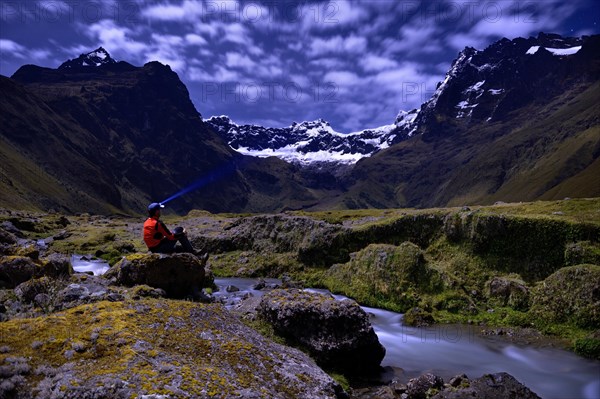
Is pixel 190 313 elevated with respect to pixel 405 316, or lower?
elevated

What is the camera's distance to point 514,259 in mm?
23312

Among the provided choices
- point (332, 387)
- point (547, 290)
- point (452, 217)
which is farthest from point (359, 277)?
point (332, 387)

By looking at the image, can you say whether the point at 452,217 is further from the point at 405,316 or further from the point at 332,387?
the point at 332,387

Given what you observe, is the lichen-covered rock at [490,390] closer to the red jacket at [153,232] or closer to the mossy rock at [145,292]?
the mossy rock at [145,292]

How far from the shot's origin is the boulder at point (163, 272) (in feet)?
50.8

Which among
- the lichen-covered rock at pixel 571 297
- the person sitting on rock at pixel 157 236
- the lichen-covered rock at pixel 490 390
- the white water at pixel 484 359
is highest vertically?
the person sitting on rock at pixel 157 236

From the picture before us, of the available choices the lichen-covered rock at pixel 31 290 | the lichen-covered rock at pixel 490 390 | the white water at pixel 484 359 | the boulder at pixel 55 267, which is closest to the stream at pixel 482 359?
the white water at pixel 484 359

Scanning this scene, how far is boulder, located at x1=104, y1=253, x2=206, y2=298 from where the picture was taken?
15.5m

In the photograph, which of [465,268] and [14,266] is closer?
[14,266]

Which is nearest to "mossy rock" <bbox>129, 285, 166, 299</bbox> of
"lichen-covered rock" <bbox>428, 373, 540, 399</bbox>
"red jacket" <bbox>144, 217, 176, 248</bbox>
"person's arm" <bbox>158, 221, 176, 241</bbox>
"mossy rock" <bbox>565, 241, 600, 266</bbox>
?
"red jacket" <bbox>144, 217, 176, 248</bbox>

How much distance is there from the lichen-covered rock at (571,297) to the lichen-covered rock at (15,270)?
74.2 feet

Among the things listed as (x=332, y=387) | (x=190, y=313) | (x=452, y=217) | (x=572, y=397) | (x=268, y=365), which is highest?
(x=452, y=217)

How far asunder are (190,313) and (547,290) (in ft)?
58.8

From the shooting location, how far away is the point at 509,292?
21094mm
